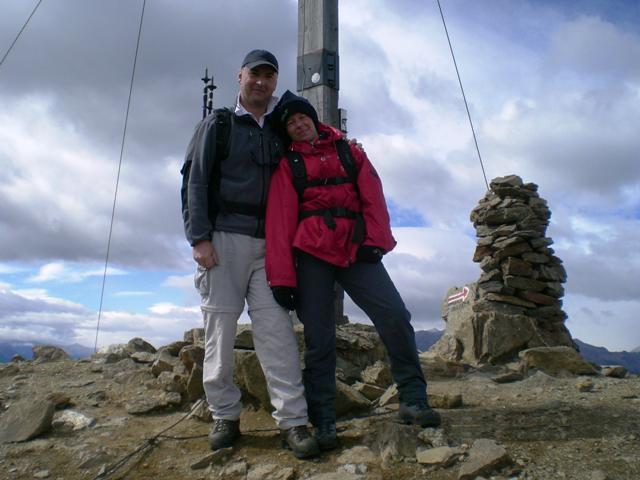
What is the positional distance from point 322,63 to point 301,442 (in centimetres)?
410

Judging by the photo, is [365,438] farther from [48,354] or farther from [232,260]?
[48,354]

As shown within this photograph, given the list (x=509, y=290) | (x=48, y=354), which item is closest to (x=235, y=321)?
(x=48, y=354)

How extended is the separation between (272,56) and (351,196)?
134 centimetres

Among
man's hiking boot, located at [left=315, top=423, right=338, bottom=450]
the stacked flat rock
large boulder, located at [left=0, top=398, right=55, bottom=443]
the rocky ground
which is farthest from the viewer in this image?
the stacked flat rock

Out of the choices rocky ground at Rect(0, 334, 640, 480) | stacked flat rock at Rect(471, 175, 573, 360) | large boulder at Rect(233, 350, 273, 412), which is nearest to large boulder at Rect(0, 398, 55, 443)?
rocky ground at Rect(0, 334, 640, 480)

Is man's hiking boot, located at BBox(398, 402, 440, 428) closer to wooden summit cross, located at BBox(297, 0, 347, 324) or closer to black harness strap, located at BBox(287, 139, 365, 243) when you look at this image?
black harness strap, located at BBox(287, 139, 365, 243)

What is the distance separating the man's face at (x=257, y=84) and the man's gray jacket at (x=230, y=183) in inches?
9.8

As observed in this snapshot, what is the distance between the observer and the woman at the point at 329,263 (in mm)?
4102

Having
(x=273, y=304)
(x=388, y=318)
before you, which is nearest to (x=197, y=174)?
(x=273, y=304)

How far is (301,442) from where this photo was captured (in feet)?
12.9

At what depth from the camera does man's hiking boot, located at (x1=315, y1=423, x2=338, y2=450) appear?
13.3 ft

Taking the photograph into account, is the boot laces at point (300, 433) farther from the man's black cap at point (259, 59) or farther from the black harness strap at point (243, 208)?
the man's black cap at point (259, 59)

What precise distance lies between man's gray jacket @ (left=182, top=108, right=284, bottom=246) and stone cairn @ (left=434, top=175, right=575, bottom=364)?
5.25 metres

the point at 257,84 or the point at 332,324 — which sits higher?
the point at 257,84
